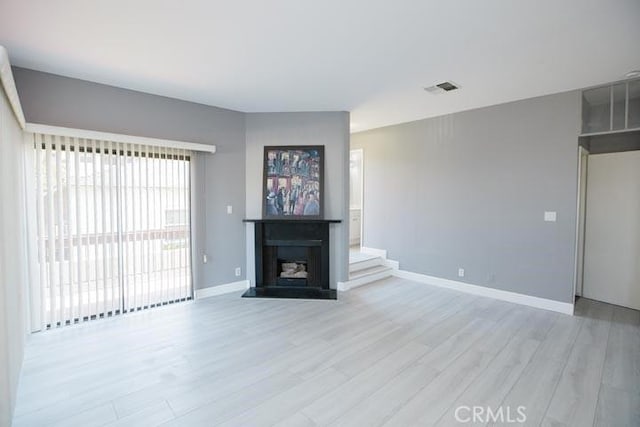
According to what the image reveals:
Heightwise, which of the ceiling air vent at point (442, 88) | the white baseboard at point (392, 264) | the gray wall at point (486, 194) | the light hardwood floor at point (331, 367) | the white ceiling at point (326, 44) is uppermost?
the ceiling air vent at point (442, 88)

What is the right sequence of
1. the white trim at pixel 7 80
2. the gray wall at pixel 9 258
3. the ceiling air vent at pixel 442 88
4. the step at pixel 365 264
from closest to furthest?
the white trim at pixel 7 80, the gray wall at pixel 9 258, the ceiling air vent at pixel 442 88, the step at pixel 365 264

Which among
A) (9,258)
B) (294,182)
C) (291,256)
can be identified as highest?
(294,182)

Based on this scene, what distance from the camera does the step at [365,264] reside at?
5.23 meters

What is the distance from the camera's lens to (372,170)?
592cm

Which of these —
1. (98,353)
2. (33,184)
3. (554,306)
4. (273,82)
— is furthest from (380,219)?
(33,184)

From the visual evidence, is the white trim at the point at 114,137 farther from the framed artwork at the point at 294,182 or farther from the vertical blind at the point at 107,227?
the framed artwork at the point at 294,182

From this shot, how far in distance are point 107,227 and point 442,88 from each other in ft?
14.2

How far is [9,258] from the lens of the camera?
212cm

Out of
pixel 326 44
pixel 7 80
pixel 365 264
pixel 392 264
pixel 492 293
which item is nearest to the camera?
pixel 7 80

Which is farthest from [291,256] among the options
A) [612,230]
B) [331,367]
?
[612,230]

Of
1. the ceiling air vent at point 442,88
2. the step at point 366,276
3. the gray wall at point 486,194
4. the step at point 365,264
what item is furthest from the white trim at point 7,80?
the gray wall at point 486,194

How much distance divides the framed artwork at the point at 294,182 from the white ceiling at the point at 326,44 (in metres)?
0.98

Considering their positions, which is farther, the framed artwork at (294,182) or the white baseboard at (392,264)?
the white baseboard at (392,264)

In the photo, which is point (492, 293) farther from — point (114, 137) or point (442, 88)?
point (114, 137)
